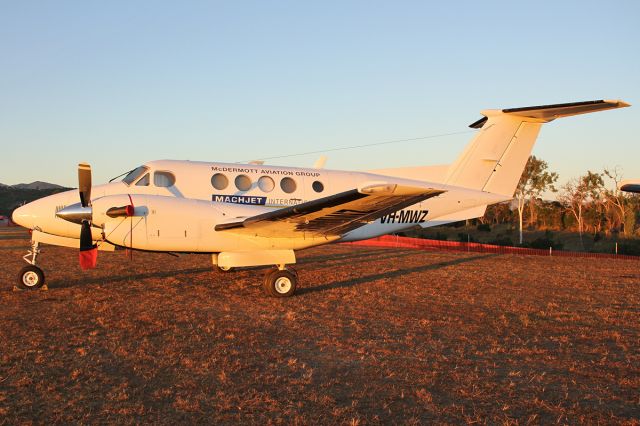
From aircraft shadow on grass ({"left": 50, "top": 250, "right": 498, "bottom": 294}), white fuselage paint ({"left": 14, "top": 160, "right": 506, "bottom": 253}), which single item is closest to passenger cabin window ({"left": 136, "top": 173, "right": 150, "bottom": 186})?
white fuselage paint ({"left": 14, "top": 160, "right": 506, "bottom": 253})

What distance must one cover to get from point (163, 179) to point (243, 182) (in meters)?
1.75

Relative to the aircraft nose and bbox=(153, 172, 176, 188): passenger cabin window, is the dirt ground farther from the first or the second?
bbox=(153, 172, 176, 188): passenger cabin window

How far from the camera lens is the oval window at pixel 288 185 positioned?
1194 centimetres

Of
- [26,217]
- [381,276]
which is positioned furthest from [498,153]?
[26,217]

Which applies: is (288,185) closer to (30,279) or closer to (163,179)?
(163,179)

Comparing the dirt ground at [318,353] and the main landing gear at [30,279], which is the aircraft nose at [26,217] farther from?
the dirt ground at [318,353]

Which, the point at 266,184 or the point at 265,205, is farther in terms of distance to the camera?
the point at 266,184

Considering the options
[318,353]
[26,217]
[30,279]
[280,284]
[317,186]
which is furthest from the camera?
[317,186]

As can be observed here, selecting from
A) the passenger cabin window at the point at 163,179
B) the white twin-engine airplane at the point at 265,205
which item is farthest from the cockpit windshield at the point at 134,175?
the passenger cabin window at the point at 163,179

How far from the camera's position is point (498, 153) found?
43.4 feet

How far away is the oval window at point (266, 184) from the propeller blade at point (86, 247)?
3.79 m

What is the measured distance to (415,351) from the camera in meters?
6.11

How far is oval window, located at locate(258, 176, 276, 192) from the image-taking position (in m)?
11.7

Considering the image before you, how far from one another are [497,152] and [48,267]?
12575 millimetres
